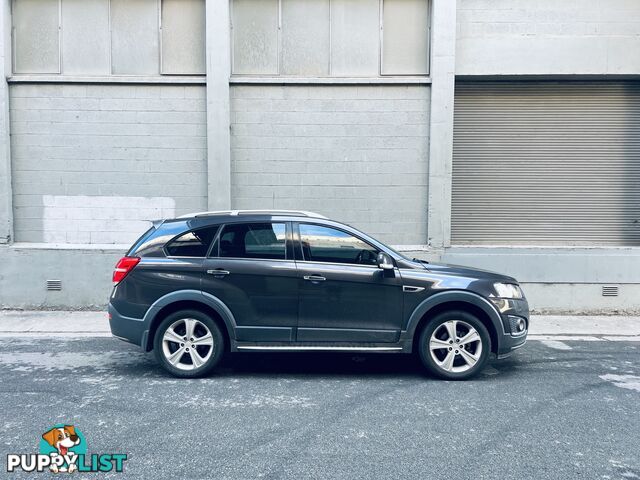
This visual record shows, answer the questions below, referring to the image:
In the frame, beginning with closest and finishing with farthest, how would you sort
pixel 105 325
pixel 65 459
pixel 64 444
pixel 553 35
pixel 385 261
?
pixel 65 459
pixel 64 444
pixel 385 261
pixel 105 325
pixel 553 35

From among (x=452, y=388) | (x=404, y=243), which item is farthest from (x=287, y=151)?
(x=452, y=388)

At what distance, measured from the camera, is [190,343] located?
6.16 meters

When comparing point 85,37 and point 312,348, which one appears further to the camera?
point 85,37

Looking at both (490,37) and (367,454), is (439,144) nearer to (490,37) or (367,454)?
(490,37)

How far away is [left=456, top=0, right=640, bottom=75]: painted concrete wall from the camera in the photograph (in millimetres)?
10031

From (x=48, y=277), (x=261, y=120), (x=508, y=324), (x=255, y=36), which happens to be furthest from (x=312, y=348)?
(x=255, y=36)

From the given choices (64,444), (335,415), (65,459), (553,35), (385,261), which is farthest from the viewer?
(553,35)

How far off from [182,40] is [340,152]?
11.6ft

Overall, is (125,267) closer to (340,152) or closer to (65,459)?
(65,459)

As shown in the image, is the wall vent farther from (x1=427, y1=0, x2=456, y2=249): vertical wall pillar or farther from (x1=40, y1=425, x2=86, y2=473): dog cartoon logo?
(x1=427, y1=0, x2=456, y2=249): vertical wall pillar

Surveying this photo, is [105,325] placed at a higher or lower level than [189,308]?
lower

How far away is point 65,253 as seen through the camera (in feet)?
33.2

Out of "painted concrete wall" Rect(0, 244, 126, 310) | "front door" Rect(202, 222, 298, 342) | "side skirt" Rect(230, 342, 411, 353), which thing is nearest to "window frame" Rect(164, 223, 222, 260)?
"front door" Rect(202, 222, 298, 342)

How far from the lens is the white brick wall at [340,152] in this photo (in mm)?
10273
